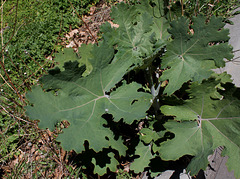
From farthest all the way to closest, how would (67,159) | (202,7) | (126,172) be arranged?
1. (202,7)
2. (67,159)
3. (126,172)

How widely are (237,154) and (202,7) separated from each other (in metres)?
2.53

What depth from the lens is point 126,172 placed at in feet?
10.4

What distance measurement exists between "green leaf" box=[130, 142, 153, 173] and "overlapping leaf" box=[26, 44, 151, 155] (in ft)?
1.90

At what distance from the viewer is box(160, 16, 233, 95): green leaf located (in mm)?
2203

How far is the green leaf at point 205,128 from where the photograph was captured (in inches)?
82.8

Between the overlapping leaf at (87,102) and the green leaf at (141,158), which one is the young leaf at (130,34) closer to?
the overlapping leaf at (87,102)

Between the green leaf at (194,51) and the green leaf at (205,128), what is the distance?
0.18 meters

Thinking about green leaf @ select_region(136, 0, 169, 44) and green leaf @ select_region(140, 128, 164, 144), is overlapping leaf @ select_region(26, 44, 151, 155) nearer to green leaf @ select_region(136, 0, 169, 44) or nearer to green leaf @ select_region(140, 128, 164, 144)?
green leaf @ select_region(140, 128, 164, 144)

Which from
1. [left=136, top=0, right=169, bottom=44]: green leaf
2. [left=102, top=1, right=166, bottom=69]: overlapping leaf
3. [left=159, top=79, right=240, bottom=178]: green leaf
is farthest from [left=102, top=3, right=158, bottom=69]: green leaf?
[left=159, top=79, right=240, bottom=178]: green leaf

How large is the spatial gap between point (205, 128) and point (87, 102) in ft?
3.93

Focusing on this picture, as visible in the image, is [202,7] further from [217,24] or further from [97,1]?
[97,1]

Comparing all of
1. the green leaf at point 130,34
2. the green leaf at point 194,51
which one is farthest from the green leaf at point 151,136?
the green leaf at point 130,34

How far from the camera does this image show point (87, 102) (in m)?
2.31

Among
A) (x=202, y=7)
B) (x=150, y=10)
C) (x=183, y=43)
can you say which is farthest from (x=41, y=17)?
(x=183, y=43)
